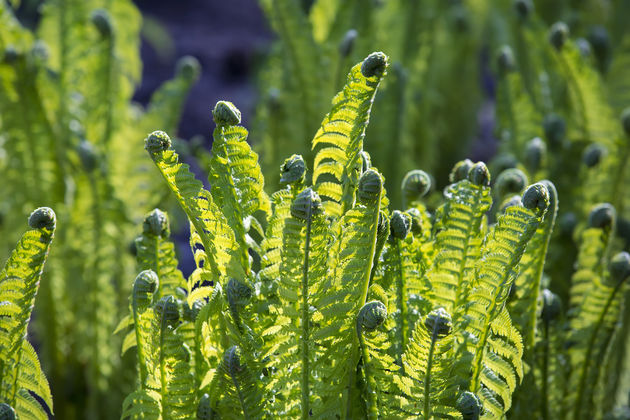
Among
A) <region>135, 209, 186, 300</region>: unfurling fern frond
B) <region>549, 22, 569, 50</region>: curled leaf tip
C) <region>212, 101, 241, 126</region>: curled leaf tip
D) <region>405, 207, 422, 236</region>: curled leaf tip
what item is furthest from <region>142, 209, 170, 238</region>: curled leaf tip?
<region>549, 22, 569, 50</region>: curled leaf tip

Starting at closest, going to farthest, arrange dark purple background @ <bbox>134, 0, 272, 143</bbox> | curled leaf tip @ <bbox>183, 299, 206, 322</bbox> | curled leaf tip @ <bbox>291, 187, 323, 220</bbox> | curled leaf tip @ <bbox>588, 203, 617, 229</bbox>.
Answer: curled leaf tip @ <bbox>291, 187, 323, 220</bbox>, curled leaf tip @ <bbox>183, 299, 206, 322</bbox>, curled leaf tip @ <bbox>588, 203, 617, 229</bbox>, dark purple background @ <bbox>134, 0, 272, 143</bbox>

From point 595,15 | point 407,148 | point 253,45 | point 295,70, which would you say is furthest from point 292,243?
point 253,45

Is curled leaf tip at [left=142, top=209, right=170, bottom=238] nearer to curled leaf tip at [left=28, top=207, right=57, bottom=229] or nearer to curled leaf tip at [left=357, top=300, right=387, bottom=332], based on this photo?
curled leaf tip at [left=28, top=207, right=57, bottom=229]

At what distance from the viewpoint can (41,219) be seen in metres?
0.48

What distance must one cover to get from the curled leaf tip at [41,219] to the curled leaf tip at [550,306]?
436 mm

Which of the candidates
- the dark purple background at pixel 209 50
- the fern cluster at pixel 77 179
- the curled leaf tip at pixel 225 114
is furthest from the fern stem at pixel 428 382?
the dark purple background at pixel 209 50

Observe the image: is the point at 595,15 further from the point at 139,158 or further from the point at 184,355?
the point at 184,355

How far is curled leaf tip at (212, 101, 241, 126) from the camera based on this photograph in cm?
49

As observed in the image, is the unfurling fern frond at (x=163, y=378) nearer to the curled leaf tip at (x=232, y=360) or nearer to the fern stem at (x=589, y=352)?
the curled leaf tip at (x=232, y=360)

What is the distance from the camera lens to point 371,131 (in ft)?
3.61

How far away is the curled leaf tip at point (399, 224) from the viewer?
1.68ft

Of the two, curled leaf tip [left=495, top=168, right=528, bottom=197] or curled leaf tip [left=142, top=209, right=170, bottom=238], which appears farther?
curled leaf tip [left=495, top=168, right=528, bottom=197]

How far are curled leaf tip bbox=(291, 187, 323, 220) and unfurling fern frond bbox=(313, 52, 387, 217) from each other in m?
0.06

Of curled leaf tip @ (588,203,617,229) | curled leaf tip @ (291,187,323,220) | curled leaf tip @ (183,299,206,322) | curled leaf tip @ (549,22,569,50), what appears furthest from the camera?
curled leaf tip @ (549,22,569,50)
